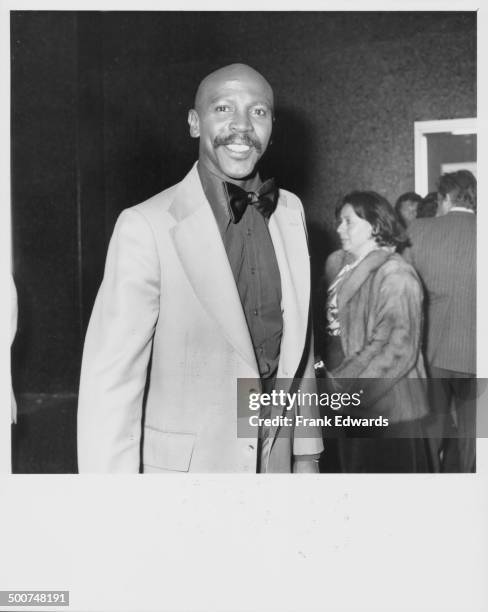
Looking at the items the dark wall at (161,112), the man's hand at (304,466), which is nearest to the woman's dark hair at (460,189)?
the dark wall at (161,112)

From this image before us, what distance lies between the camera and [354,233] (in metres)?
2.66

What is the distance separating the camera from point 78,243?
325 centimetres

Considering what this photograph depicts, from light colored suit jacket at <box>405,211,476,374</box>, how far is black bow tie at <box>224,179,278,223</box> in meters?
1.32

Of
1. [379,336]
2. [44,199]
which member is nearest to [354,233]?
[379,336]

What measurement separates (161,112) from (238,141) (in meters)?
2.25

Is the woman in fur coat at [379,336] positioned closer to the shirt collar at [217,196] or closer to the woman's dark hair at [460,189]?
the woman's dark hair at [460,189]

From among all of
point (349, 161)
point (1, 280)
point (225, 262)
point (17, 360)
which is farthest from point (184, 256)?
point (349, 161)

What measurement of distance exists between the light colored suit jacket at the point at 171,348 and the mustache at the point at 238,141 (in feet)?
0.37

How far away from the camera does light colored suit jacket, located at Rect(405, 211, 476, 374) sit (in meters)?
2.86

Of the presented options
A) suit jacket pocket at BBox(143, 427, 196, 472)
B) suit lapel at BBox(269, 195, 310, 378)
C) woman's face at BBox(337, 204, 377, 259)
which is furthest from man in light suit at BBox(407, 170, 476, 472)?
suit jacket pocket at BBox(143, 427, 196, 472)

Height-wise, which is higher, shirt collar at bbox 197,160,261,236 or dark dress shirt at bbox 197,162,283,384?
shirt collar at bbox 197,160,261,236

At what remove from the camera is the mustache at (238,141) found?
1678mm

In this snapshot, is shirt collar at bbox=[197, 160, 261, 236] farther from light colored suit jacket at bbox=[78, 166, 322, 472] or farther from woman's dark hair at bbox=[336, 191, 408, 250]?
woman's dark hair at bbox=[336, 191, 408, 250]

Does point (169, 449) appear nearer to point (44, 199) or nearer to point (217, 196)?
point (217, 196)
